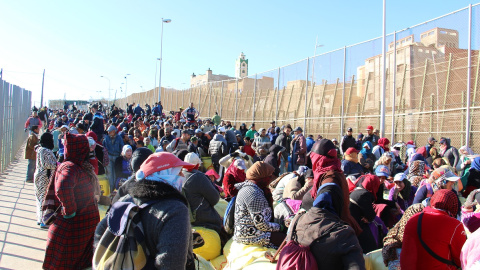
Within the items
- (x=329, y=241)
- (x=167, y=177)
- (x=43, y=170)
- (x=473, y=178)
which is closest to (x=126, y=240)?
(x=167, y=177)

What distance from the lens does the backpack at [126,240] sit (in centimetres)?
247

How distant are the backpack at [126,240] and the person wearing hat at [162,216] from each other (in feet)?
0.11

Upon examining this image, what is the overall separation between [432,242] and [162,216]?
2.32m

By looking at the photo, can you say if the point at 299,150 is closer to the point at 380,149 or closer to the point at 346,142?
the point at 346,142

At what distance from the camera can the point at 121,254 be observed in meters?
2.47

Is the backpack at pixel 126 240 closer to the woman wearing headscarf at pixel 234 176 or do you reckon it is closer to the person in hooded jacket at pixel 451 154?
the woman wearing headscarf at pixel 234 176

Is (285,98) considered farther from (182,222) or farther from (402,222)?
(182,222)

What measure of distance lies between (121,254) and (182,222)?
17.4 inches

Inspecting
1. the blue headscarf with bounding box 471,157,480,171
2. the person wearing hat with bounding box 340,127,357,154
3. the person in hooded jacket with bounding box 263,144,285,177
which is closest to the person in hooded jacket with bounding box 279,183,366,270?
the blue headscarf with bounding box 471,157,480,171

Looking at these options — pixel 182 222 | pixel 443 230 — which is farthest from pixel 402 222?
pixel 182 222

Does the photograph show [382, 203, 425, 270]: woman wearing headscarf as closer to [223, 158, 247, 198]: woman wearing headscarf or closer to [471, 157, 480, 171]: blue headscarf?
[223, 158, 247, 198]: woman wearing headscarf

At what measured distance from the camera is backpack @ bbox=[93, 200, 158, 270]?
2471 mm

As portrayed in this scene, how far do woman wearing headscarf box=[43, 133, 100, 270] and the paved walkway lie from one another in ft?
5.77

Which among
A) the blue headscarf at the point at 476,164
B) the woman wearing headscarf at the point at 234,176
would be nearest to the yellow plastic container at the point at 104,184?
the woman wearing headscarf at the point at 234,176
